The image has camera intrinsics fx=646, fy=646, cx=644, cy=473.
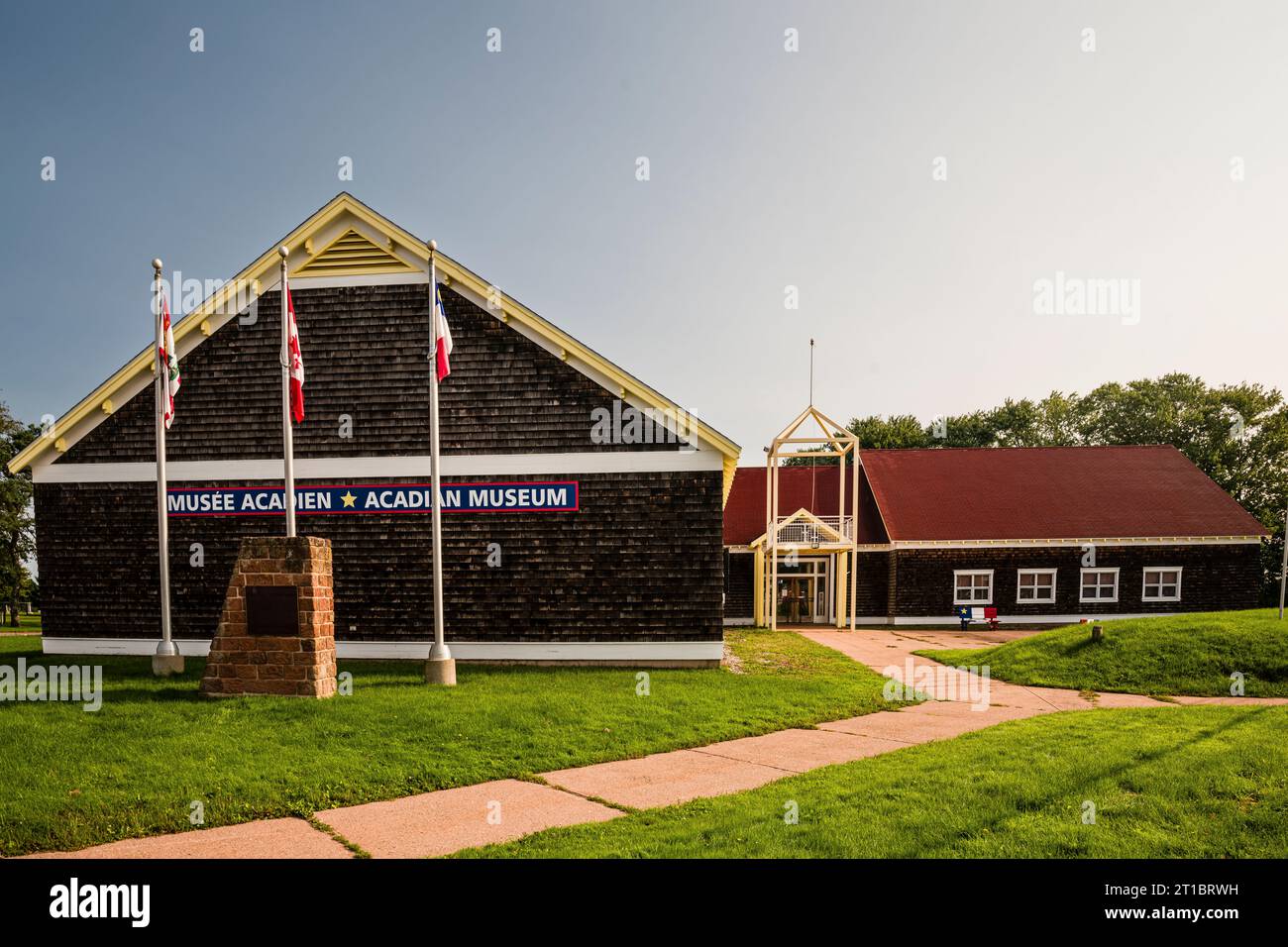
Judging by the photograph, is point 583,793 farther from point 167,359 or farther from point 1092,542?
point 1092,542

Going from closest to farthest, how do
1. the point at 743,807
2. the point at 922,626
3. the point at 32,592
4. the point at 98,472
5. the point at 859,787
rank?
the point at 743,807
the point at 859,787
the point at 98,472
the point at 922,626
the point at 32,592

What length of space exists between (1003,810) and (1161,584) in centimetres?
2688

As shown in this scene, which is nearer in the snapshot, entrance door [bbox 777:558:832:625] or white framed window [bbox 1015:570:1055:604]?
white framed window [bbox 1015:570:1055:604]

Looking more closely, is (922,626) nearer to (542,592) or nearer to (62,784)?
(542,592)

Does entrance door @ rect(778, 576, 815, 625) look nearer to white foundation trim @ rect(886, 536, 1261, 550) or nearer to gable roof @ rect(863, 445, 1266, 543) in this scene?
white foundation trim @ rect(886, 536, 1261, 550)

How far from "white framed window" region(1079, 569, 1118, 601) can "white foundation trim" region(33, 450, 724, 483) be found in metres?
20.3

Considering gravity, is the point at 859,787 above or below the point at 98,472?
below

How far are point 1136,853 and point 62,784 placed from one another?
30.9ft

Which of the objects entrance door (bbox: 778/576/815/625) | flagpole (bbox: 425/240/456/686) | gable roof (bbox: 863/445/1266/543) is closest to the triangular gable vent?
flagpole (bbox: 425/240/456/686)

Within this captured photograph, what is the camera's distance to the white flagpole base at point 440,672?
11.4 m

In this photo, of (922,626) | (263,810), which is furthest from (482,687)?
(922,626)

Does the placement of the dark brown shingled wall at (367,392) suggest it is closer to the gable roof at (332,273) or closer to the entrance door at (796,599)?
the gable roof at (332,273)

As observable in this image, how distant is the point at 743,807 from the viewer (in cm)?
576

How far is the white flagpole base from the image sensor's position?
37.4 ft
